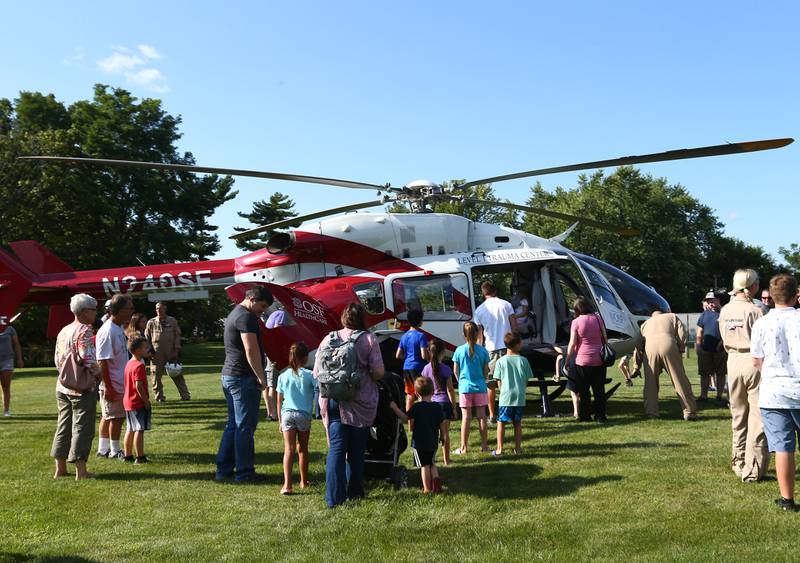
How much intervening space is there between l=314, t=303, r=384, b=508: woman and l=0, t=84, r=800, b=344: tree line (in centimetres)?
2196

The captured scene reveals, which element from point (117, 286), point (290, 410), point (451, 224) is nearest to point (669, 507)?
point (290, 410)

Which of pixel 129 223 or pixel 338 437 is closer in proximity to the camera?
pixel 338 437

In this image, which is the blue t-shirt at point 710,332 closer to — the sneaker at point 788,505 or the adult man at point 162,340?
the sneaker at point 788,505

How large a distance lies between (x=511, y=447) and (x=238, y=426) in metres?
3.16

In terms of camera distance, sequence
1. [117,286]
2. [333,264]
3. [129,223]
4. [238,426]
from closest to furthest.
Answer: [238,426] < [333,264] < [117,286] < [129,223]

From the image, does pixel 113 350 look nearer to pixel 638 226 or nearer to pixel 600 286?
pixel 600 286

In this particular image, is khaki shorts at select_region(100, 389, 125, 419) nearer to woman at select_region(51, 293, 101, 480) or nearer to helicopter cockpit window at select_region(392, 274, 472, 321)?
woman at select_region(51, 293, 101, 480)

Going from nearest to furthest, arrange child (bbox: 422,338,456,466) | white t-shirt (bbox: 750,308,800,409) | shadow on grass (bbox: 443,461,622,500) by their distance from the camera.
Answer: white t-shirt (bbox: 750,308,800,409)
shadow on grass (bbox: 443,461,622,500)
child (bbox: 422,338,456,466)

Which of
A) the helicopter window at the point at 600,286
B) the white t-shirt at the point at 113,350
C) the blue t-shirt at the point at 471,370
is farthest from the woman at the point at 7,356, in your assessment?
the helicopter window at the point at 600,286

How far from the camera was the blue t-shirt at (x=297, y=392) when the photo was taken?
5.92 metres

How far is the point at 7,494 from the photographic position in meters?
5.89

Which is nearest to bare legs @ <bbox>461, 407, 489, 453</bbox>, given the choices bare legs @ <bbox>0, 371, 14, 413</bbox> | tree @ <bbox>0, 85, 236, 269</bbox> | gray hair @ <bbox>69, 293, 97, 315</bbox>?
gray hair @ <bbox>69, 293, 97, 315</bbox>

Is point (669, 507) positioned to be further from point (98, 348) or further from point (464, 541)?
point (98, 348)

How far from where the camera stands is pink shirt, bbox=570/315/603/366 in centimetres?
906
